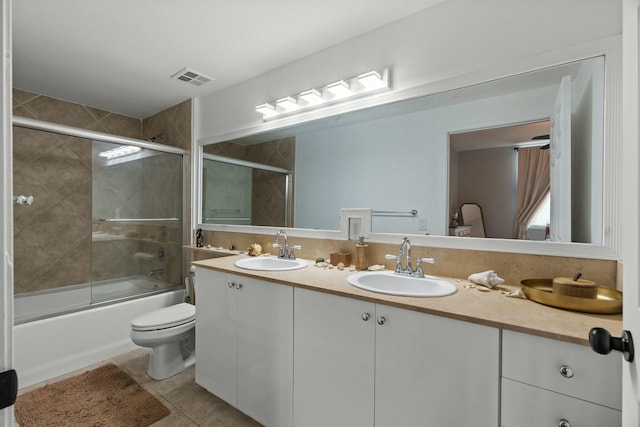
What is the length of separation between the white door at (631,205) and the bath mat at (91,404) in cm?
203

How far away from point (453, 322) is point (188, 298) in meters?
2.54

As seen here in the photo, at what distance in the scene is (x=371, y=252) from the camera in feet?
5.91

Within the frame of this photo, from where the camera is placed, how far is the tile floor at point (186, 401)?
5.33 ft

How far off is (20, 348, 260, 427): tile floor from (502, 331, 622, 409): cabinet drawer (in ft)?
4.63

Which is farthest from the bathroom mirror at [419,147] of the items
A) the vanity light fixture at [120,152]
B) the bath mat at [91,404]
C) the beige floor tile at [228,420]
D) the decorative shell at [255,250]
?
the bath mat at [91,404]

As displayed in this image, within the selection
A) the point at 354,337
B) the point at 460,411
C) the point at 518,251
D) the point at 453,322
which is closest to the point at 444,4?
the point at 518,251

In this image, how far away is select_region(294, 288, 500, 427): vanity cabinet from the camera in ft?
3.15

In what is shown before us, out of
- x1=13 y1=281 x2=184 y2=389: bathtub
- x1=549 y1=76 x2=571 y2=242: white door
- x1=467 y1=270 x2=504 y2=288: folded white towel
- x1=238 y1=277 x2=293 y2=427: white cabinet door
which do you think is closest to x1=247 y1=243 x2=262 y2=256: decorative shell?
Answer: x1=238 y1=277 x2=293 y2=427: white cabinet door

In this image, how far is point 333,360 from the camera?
128 cm

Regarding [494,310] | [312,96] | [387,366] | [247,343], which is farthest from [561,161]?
[247,343]

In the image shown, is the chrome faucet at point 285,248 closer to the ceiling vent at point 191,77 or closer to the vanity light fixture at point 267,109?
the vanity light fixture at point 267,109

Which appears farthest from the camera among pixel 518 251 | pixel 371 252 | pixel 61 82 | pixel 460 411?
pixel 61 82

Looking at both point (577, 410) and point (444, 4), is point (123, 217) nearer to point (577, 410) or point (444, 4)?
point (444, 4)

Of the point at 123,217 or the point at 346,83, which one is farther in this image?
the point at 123,217
